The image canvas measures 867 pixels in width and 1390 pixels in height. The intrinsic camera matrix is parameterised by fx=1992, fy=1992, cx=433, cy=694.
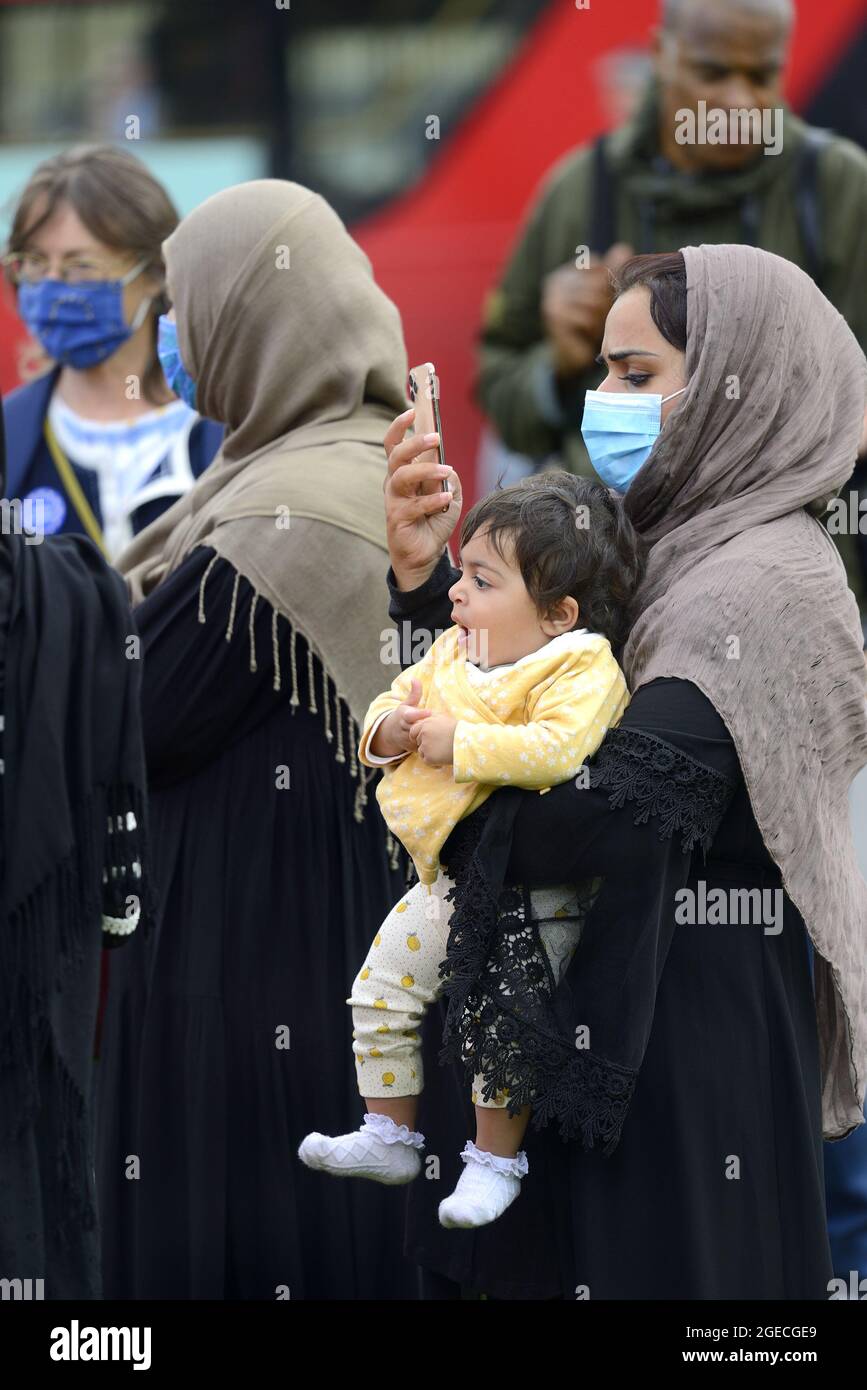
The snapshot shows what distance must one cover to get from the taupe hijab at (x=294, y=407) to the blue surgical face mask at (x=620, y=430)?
0.80 metres

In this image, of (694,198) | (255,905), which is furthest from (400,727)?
(694,198)

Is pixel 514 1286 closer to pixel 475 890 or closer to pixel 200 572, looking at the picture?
pixel 475 890

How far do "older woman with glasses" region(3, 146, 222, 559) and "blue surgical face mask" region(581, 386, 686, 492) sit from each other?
2233 mm

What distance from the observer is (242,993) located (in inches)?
134

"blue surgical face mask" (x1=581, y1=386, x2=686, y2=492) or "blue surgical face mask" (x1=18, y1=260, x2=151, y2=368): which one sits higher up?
"blue surgical face mask" (x1=18, y1=260, x2=151, y2=368)

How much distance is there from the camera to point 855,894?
8.58 feet

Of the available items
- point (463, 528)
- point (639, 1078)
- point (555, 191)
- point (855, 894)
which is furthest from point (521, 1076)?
point (555, 191)

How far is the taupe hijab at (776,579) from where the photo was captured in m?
2.44

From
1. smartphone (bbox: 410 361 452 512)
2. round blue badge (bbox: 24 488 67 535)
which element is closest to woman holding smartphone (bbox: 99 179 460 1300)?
smartphone (bbox: 410 361 452 512)

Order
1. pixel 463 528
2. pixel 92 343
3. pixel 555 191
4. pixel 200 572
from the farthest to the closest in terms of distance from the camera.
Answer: pixel 555 191
pixel 92 343
pixel 200 572
pixel 463 528

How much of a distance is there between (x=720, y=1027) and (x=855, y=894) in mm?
279

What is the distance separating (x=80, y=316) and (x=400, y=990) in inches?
110

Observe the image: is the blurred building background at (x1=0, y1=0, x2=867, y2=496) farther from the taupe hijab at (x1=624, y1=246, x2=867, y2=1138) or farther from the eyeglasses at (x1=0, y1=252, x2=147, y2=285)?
the taupe hijab at (x1=624, y1=246, x2=867, y2=1138)

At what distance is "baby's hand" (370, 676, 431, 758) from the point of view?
2512 millimetres
